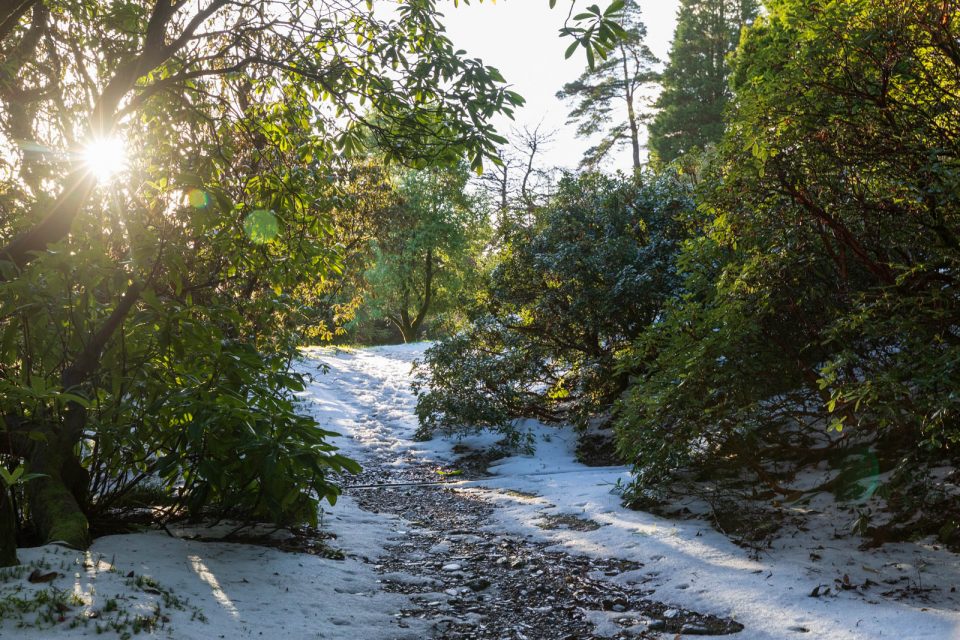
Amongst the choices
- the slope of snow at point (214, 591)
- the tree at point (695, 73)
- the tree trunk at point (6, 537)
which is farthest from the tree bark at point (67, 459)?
the tree at point (695, 73)

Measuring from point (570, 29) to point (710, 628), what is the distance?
12.6 feet

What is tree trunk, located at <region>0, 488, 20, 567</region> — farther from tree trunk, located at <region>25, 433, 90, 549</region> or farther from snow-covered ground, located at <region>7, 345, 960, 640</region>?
tree trunk, located at <region>25, 433, 90, 549</region>

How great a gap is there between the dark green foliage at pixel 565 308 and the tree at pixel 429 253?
16610 millimetres

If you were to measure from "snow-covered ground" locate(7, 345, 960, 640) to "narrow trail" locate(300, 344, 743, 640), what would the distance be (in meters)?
0.15

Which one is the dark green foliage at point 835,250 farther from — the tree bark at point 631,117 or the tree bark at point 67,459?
the tree bark at point 631,117

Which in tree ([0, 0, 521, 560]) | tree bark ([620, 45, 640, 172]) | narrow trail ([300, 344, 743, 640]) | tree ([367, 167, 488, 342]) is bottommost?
narrow trail ([300, 344, 743, 640])

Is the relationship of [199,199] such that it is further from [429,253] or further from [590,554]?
[429,253]

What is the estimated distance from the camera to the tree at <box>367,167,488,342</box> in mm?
29828

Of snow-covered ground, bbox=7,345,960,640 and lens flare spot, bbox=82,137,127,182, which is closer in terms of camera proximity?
snow-covered ground, bbox=7,345,960,640

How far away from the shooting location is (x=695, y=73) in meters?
33.5

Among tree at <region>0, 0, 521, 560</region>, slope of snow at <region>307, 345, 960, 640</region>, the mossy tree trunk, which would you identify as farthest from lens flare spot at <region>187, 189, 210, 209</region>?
slope of snow at <region>307, 345, 960, 640</region>

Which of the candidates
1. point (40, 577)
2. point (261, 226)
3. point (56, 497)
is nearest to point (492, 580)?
point (40, 577)

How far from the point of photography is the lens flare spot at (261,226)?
561 centimetres

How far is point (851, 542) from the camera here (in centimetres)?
504
